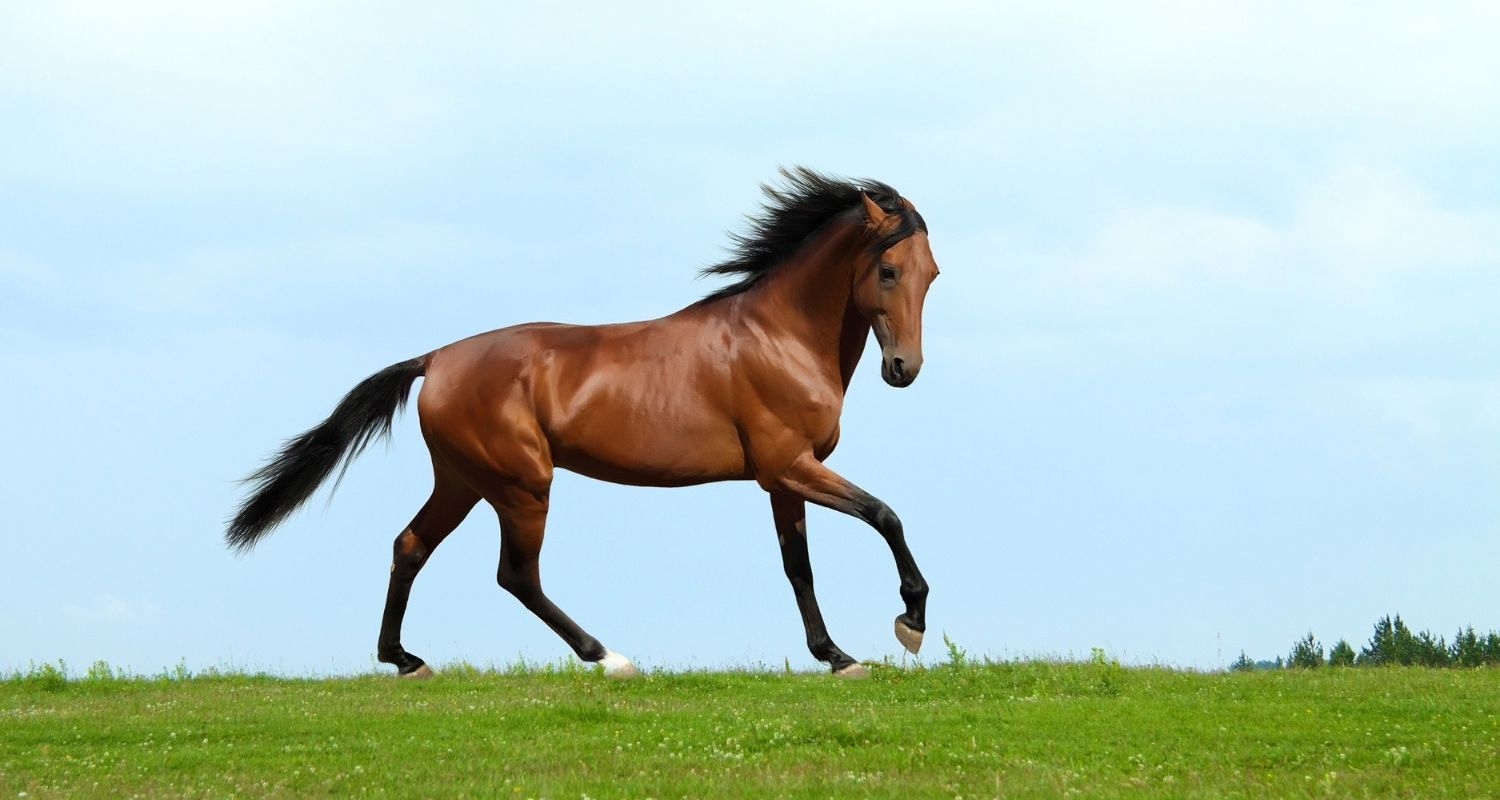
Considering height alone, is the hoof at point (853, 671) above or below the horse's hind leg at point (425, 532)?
below

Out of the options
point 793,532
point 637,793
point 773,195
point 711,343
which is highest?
point 773,195

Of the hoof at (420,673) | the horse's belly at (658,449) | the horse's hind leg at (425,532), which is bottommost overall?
the hoof at (420,673)

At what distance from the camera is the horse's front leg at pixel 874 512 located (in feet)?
43.0

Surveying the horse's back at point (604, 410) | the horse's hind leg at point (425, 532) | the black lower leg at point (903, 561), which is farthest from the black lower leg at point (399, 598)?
the black lower leg at point (903, 561)

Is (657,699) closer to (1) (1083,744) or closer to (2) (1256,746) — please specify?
(1) (1083,744)

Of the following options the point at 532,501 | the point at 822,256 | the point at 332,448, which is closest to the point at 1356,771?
the point at 822,256

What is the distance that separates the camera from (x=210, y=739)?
11031 millimetres

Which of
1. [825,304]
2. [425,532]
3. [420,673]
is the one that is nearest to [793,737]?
[825,304]

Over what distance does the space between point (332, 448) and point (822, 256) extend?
5.11 m

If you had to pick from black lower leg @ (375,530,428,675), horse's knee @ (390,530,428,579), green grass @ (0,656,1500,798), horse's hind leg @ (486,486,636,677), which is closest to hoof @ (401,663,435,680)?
black lower leg @ (375,530,428,675)

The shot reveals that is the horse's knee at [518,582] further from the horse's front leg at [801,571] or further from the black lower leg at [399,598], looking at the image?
the horse's front leg at [801,571]

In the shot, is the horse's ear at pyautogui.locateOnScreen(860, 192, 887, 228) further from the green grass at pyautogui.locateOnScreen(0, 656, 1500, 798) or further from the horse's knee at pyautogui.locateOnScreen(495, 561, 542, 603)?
the horse's knee at pyautogui.locateOnScreen(495, 561, 542, 603)

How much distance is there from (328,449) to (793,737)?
266 inches

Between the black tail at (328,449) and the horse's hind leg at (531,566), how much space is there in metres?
1.71
